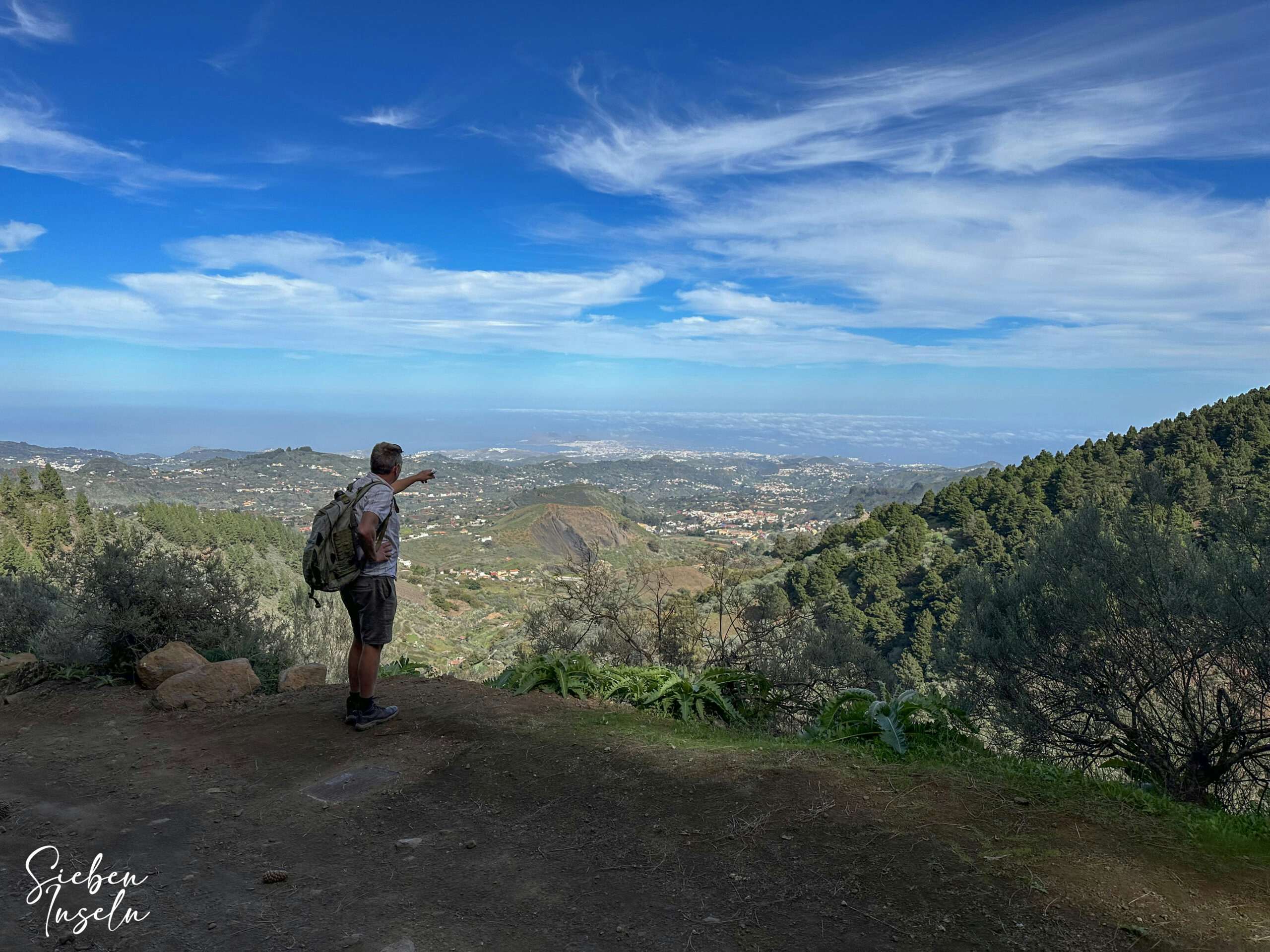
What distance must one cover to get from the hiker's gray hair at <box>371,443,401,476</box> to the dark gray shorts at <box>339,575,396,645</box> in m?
0.81

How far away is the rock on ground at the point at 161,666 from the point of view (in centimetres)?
666

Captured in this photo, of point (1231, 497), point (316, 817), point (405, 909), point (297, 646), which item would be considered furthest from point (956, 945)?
point (297, 646)

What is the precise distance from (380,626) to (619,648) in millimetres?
4662

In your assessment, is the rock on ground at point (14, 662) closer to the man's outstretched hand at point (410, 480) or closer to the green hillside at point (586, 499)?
the man's outstretched hand at point (410, 480)

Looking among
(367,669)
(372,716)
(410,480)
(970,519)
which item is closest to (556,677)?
(372,716)

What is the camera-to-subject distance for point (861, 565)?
1118 inches

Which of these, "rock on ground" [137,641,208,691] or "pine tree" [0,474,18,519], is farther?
"pine tree" [0,474,18,519]

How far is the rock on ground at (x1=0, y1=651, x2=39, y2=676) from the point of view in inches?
273

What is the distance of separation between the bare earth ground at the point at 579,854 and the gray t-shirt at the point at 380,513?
1.21 m

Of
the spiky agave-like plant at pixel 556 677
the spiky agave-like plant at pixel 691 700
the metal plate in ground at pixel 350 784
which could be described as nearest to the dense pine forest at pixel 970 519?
the spiky agave-like plant at pixel 691 700

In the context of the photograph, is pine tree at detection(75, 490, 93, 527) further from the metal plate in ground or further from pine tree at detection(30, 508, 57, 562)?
the metal plate in ground

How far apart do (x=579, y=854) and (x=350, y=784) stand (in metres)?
1.74

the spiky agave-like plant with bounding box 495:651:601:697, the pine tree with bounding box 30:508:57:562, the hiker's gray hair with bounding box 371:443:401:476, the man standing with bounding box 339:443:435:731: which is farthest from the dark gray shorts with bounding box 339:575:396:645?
the pine tree with bounding box 30:508:57:562

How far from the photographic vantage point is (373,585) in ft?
17.3
